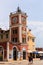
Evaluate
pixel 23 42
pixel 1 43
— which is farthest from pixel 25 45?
pixel 1 43

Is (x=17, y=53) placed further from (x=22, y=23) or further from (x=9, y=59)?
(x=22, y=23)

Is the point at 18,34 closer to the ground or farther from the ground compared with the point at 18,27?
closer to the ground

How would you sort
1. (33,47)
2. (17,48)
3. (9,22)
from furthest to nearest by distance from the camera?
(33,47) < (9,22) < (17,48)

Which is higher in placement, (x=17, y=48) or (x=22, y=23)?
(x=22, y=23)

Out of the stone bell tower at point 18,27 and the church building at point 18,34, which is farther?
the stone bell tower at point 18,27

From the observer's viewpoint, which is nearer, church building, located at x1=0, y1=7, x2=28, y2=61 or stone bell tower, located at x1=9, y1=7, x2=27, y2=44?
church building, located at x1=0, y1=7, x2=28, y2=61

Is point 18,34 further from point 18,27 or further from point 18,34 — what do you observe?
point 18,27

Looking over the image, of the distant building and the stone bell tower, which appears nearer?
the distant building

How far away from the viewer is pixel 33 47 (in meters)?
81.5

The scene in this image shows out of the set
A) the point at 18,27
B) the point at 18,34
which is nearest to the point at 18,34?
the point at 18,34

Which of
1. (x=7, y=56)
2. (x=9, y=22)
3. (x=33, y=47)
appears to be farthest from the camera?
(x=33, y=47)

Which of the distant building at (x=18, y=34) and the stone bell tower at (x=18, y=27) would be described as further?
the stone bell tower at (x=18, y=27)

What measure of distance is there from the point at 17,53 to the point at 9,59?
534 centimetres

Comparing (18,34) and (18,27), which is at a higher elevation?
(18,27)
